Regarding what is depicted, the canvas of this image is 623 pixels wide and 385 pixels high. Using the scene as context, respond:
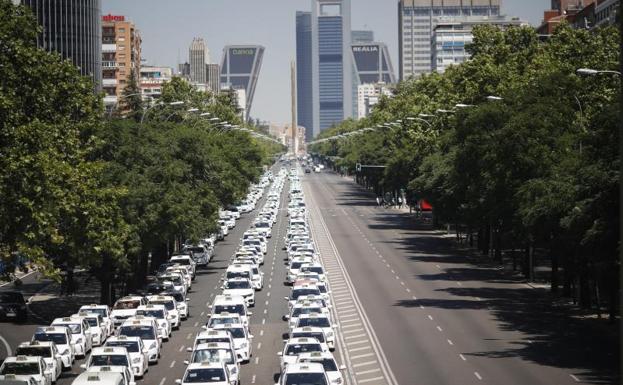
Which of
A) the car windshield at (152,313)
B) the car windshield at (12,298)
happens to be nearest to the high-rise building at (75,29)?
the car windshield at (12,298)

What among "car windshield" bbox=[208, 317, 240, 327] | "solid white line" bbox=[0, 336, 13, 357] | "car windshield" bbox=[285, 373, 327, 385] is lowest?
"solid white line" bbox=[0, 336, 13, 357]

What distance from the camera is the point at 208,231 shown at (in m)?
78.4

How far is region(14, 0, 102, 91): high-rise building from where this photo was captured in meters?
181

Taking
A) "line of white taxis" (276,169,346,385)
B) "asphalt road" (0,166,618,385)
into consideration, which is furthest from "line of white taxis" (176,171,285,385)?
"line of white taxis" (276,169,346,385)

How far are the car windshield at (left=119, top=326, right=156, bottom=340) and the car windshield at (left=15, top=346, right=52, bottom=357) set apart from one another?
4.17 metres

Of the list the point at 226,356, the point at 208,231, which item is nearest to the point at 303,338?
the point at 226,356

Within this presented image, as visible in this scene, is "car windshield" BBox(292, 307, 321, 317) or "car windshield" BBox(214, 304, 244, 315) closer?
"car windshield" BBox(292, 307, 321, 317)

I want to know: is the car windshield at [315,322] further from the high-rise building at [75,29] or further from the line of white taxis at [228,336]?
the high-rise building at [75,29]

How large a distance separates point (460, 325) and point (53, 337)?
17761 mm

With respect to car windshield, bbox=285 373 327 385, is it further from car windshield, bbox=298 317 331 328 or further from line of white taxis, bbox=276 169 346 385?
car windshield, bbox=298 317 331 328

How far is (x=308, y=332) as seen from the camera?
142 ft

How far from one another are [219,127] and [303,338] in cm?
10252

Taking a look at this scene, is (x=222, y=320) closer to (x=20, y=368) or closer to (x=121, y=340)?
(x=121, y=340)

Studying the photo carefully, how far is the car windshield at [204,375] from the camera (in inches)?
1362
